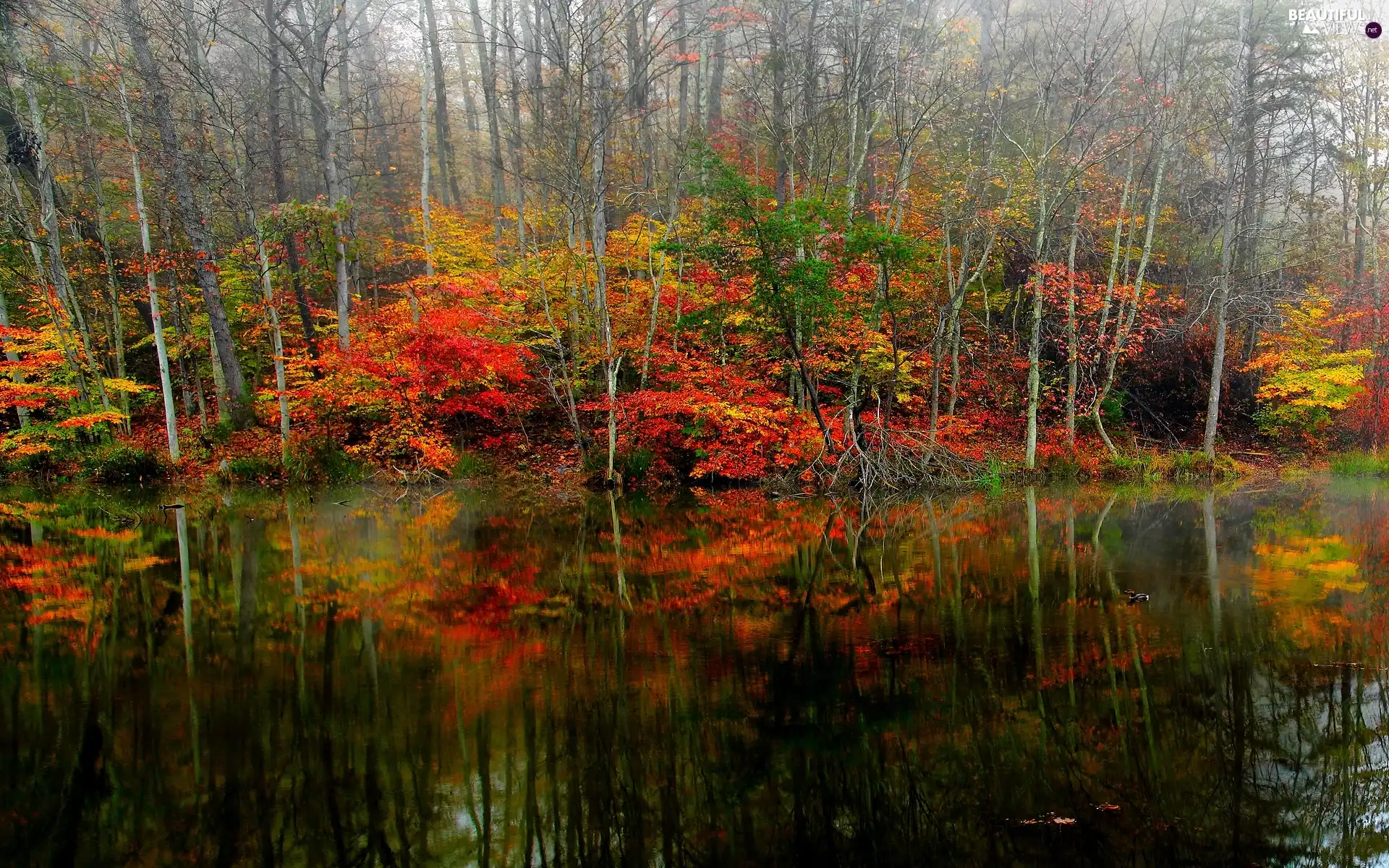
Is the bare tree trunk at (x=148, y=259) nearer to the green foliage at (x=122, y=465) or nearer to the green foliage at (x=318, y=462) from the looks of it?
the green foliage at (x=122, y=465)

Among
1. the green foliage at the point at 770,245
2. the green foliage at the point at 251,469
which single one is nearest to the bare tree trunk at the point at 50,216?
the green foliage at the point at 251,469

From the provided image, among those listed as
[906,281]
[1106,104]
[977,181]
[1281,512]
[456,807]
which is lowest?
[1281,512]

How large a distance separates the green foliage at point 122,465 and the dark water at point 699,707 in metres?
9.03

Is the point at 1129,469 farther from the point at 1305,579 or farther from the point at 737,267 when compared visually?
the point at 1305,579

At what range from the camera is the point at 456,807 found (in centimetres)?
359

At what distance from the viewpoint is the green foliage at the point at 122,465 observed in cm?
1630

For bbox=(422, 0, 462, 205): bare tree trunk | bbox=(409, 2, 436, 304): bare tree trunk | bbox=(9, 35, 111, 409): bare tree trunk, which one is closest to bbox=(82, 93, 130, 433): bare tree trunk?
bbox=(9, 35, 111, 409): bare tree trunk

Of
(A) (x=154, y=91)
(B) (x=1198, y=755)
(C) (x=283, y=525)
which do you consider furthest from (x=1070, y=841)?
(A) (x=154, y=91)

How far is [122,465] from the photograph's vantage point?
53.8 feet

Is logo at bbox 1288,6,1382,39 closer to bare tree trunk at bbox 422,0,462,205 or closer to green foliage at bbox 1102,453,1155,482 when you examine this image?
green foliage at bbox 1102,453,1155,482

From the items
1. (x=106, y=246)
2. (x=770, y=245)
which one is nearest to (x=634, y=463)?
(x=770, y=245)

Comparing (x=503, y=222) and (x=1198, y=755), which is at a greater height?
(x=503, y=222)

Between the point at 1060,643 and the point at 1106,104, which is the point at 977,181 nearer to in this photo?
the point at 1106,104

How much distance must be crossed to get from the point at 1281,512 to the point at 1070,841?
11.4 metres
